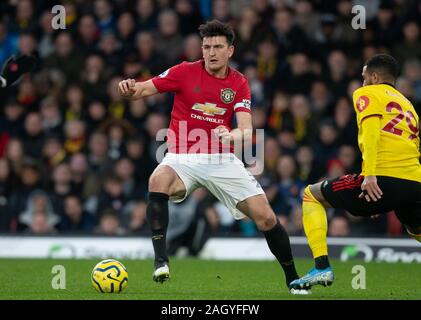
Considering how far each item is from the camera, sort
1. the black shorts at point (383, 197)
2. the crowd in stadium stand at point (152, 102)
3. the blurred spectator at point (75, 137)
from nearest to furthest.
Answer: the black shorts at point (383, 197), the crowd in stadium stand at point (152, 102), the blurred spectator at point (75, 137)

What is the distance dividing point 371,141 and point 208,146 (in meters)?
1.68

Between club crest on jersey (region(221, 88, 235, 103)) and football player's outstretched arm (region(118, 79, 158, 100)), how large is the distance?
64 centimetres

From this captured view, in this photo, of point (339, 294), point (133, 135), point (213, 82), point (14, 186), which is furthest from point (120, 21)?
point (339, 294)

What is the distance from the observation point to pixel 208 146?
9.30 meters

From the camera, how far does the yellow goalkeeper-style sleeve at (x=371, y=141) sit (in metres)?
8.34

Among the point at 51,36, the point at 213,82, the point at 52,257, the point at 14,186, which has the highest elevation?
the point at 51,36

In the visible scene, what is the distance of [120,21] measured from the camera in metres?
17.0

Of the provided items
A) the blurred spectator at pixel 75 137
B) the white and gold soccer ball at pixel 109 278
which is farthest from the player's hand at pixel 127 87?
the blurred spectator at pixel 75 137

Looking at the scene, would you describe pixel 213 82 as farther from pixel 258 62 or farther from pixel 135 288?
pixel 258 62

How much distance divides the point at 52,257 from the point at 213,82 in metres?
5.85

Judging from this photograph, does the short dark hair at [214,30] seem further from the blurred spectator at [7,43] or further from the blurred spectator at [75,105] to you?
the blurred spectator at [7,43]

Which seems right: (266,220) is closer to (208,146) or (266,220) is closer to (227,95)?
(208,146)

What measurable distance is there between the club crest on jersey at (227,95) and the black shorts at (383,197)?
1.26m

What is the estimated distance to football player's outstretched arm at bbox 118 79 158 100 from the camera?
8.92 meters
